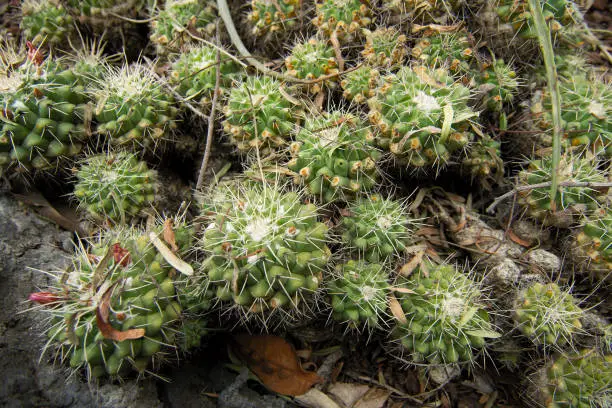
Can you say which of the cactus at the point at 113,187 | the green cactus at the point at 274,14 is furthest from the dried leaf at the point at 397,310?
the green cactus at the point at 274,14

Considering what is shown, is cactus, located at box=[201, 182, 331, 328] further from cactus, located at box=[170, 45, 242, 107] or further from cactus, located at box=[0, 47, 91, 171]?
cactus, located at box=[0, 47, 91, 171]

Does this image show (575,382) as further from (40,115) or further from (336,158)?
(40,115)

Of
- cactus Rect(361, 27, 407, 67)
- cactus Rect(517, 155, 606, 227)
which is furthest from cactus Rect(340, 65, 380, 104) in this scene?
cactus Rect(517, 155, 606, 227)

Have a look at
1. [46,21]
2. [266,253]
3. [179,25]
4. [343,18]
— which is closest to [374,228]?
[266,253]

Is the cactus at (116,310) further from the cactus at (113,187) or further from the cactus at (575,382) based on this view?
the cactus at (575,382)

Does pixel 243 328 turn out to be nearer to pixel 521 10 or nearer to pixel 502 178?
pixel 502 178

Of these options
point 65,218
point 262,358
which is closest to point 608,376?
point 262,358
